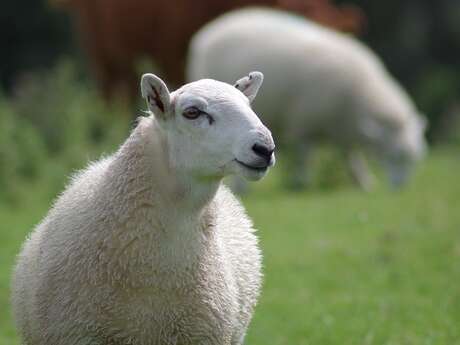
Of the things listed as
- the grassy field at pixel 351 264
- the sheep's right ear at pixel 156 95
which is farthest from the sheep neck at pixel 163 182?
the grassy field at pixel 351 264

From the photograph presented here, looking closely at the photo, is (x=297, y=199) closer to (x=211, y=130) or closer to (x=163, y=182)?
(x=163, y=182)

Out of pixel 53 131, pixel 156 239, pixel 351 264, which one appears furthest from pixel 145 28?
pixel 156 239

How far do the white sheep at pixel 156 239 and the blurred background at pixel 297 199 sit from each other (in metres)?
1.75

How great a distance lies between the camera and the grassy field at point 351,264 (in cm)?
600

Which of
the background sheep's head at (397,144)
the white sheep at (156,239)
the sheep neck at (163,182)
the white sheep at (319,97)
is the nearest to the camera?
A: the white sheep at (156,239)

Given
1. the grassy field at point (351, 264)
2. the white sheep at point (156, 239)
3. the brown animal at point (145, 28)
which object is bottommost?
the brown animal at point (145, 28)

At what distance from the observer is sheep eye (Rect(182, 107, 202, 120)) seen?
409cm

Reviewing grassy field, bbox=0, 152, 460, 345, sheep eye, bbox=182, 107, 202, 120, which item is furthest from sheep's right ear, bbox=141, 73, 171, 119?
grassy field, bbox=0, 152, 460, 345

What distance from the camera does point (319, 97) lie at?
12.1m

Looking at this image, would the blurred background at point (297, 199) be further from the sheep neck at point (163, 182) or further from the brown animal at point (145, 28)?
the sheep neck at point (163, 182)

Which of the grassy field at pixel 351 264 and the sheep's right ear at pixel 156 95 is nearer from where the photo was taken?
the sheep's right ear at pixel 156 95

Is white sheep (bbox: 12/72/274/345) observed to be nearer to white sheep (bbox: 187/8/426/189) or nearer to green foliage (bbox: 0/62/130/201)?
green foliage (bbox: 0/62/130/201)

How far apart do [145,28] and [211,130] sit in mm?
11607

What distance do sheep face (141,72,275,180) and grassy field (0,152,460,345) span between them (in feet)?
6.62
